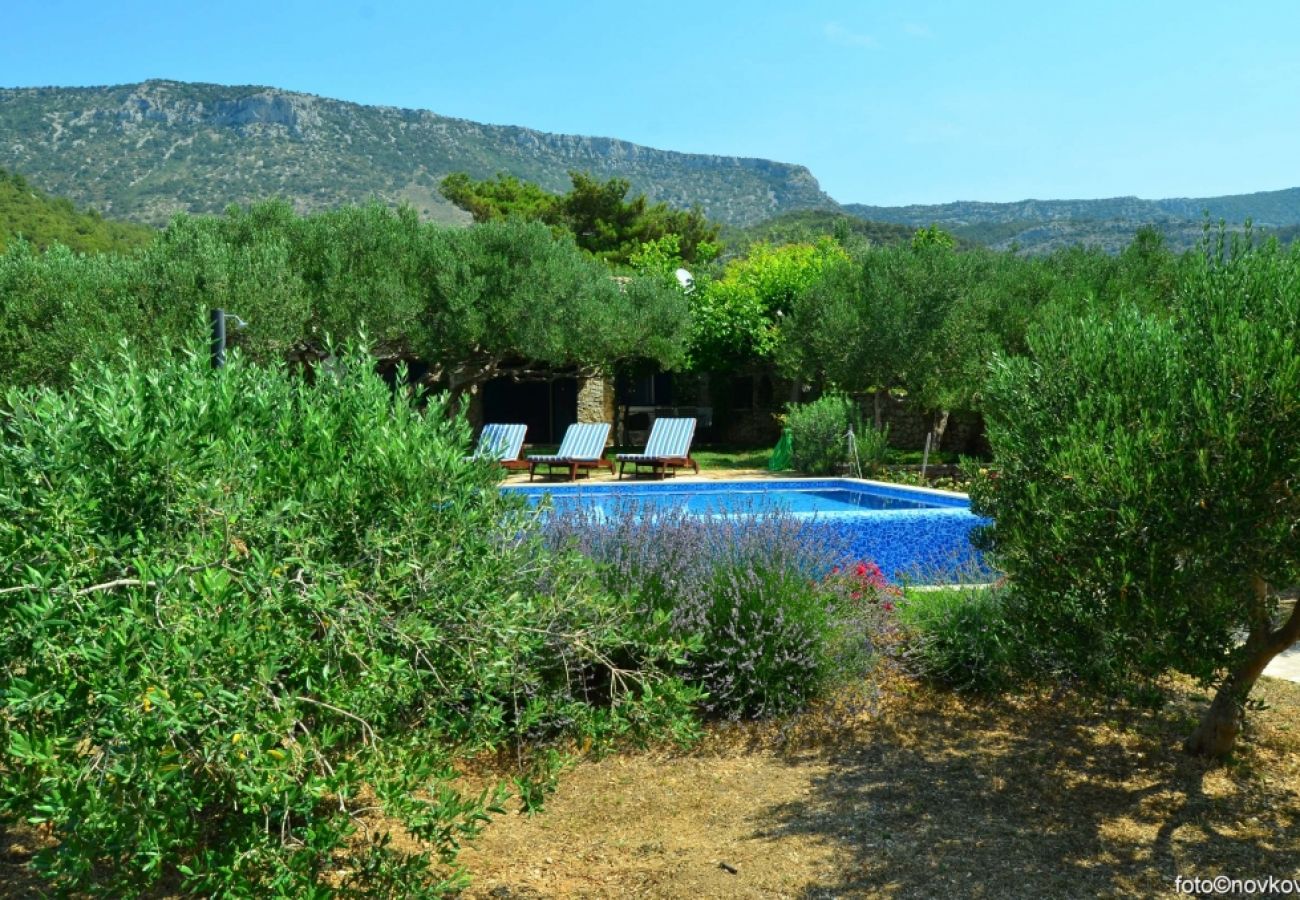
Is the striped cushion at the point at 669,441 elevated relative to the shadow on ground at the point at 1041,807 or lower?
lower

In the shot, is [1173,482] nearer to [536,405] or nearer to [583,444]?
[583,444]

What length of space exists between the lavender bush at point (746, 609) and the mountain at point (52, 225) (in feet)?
111

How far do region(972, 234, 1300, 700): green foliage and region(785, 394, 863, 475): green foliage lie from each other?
549 inches

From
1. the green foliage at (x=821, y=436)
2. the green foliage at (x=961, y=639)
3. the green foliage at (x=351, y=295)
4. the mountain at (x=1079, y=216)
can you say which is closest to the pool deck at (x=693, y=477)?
the green foliage at (x=821, y=436)

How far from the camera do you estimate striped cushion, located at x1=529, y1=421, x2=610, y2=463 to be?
17859 mm

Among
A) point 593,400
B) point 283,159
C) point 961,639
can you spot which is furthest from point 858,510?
point 283,159

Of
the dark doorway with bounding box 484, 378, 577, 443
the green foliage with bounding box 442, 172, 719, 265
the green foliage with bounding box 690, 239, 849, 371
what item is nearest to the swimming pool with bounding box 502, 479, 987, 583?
the green foliage with bounding box 690, 239, 849, 371

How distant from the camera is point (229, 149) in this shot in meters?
70.2

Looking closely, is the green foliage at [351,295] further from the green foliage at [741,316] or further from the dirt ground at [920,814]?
the dirt ground at [920,814]

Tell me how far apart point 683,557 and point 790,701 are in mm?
913

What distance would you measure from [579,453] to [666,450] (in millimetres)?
1496

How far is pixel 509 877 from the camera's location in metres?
3.60

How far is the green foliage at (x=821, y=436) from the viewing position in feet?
58.2

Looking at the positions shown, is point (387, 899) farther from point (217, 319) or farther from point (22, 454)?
point (217, 319)
